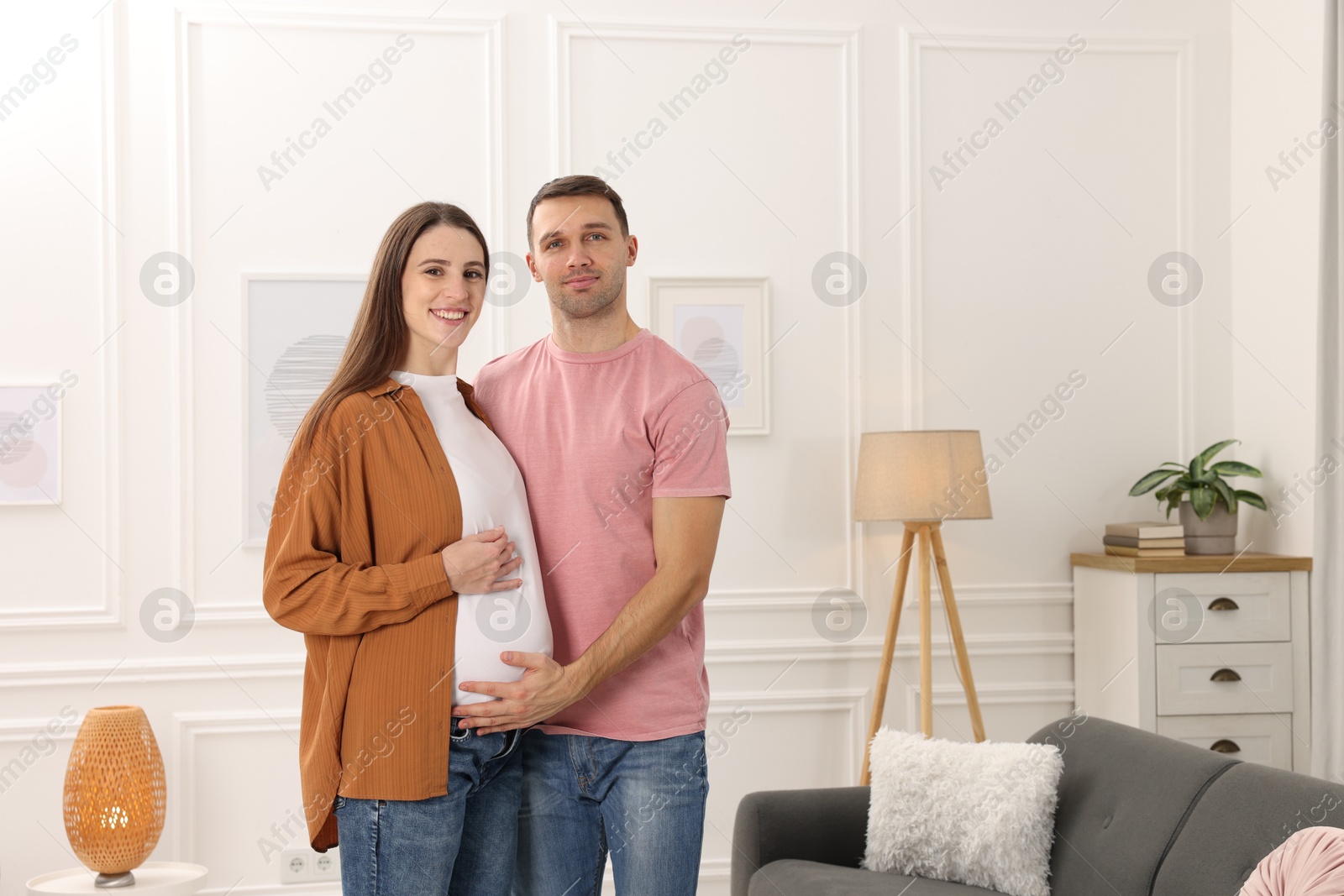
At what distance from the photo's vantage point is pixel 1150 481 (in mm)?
3512

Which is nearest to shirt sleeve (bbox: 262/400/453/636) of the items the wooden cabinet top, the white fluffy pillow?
the white fluffy pillow

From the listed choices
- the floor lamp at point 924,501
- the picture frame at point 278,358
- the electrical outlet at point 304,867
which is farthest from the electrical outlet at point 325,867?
the floor lamp at point 924,501

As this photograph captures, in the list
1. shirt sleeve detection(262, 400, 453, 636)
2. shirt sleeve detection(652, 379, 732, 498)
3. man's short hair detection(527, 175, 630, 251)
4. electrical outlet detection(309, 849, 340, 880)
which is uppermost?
man's short hair detection(527, 175, 630, 251)

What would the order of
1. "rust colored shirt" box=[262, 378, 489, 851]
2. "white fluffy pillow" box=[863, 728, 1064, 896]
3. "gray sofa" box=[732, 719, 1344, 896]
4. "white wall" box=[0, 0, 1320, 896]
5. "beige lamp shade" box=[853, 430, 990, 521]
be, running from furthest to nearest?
"white wall" box=[0, 0, 1320, 896], "beige lamp shade" box=[853, 430, 990, 521], "white fluffy pillow" box=[863, 728, 1064, 896], "gray sofa" box=[732, 719, 1344, 896], "rust colored shirt" box=[262, 378, 489, 851]

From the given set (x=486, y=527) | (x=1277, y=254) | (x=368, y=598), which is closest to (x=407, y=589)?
(x=368, y=598)

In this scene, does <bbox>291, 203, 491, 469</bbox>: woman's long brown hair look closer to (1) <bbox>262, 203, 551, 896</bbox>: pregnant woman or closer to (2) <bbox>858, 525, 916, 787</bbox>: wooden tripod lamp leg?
(1) <bbox>262, 203, 551, 896</bbox>: pregnant woman

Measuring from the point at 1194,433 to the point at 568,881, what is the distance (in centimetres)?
288

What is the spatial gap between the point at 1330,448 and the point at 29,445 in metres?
3.84

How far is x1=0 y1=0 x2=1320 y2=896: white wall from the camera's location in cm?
324

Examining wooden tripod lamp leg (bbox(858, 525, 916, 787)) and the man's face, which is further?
wooden tripod lamp leg (bbox(858, 525, 916, 787))

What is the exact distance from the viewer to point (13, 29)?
3270 millimetres

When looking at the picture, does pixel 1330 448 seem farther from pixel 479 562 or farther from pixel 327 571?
pixel 327 571

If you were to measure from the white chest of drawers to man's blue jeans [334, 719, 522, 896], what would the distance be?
90.6 inches

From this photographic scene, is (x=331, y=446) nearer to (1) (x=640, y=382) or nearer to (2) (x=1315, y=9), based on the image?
(1) (x=640, y=382)
